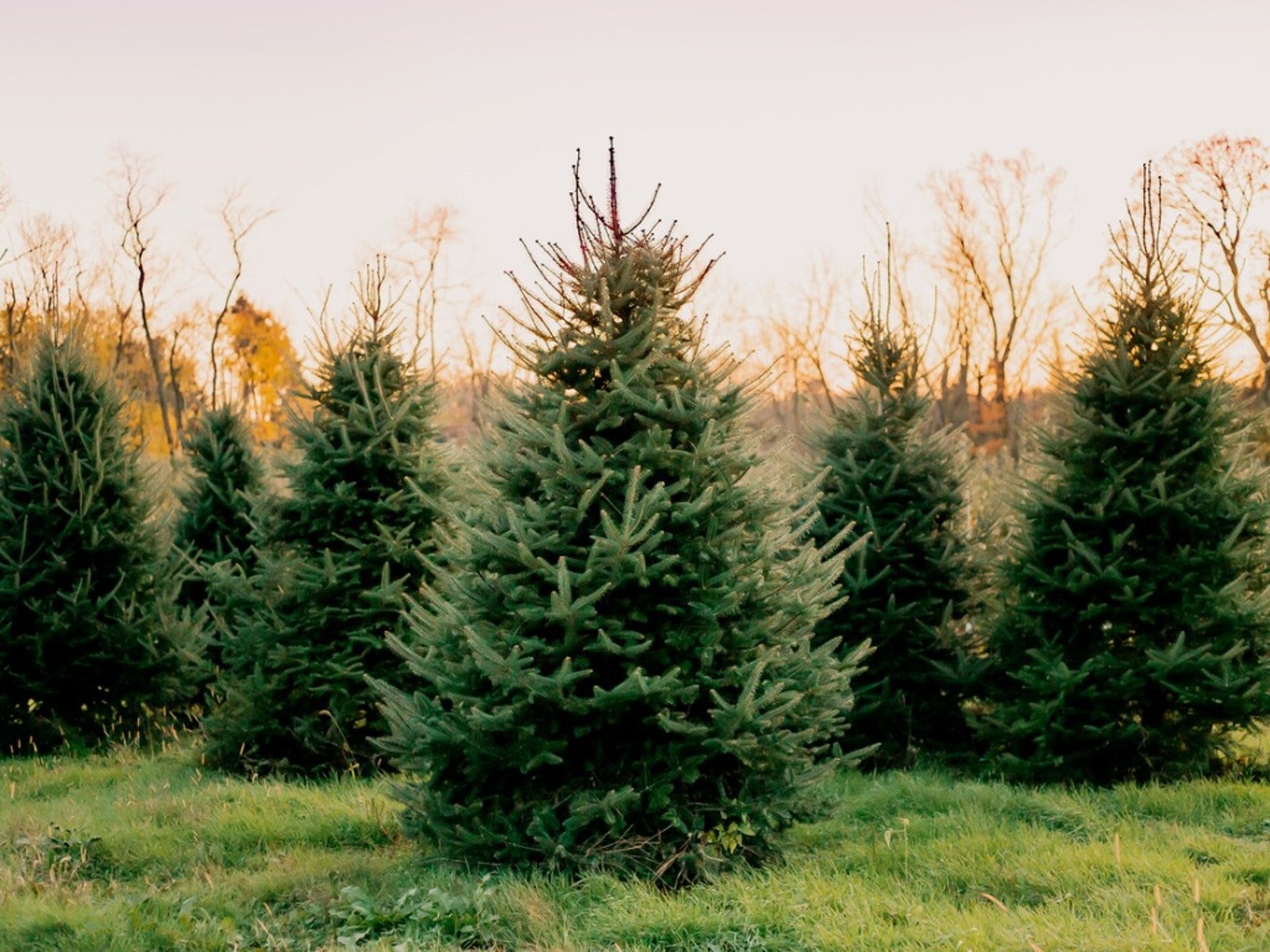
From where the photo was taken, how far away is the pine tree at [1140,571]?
26.1 feet

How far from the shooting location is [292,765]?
347 inches

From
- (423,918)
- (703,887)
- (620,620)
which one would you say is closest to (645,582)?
(620,620)

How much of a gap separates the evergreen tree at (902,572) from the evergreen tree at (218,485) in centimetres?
796

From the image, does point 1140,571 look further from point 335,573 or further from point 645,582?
point 335,573

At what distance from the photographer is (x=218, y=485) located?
14422mm

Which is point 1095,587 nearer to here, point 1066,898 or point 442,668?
point 1066,898

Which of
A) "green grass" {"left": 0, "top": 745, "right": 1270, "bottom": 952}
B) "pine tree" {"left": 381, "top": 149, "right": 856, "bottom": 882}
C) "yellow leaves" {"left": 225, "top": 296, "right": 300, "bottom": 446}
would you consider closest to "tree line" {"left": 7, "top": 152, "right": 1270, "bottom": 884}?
"pine tree" {"left": 381, "top": 149, "right": 856, "bottom": 882}

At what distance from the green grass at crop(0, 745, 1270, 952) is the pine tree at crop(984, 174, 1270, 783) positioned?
0.58 m

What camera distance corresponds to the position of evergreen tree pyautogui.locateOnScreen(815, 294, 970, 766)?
9.40m

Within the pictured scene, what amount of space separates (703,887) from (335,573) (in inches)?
179

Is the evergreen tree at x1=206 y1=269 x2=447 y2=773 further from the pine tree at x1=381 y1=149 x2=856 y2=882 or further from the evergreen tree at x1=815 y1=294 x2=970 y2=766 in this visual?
the evergreen tree at x1=815 y1=294 x2=970 y2=766

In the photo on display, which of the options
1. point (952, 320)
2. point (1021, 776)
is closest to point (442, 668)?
point (1021, 776)

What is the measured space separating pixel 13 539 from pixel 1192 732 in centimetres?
1061

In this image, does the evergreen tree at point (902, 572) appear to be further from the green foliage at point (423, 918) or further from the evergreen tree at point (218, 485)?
the evergreen tree at point (218, 485)
